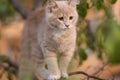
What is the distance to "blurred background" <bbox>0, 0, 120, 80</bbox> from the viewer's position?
1.07m

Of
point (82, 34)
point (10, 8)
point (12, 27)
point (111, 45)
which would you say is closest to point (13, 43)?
point (12, 27)

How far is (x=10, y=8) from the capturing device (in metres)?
4.93

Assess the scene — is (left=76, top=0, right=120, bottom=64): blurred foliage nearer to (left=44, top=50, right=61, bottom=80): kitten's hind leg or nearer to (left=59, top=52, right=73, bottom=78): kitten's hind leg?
(left=59, top=52, right=73, bottom=78): kitten's hind leg

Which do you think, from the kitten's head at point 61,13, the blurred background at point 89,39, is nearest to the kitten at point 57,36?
the kitten's head at point 61,13

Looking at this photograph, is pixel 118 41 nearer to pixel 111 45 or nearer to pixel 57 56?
pixel 111 45

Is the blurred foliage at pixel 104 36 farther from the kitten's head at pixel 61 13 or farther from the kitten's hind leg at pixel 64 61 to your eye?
the kitten's hind leg at pixel 64 61

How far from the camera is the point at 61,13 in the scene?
273 centimetres

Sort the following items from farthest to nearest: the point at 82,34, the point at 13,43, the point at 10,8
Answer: the point at 13,43
the point at 10,8
the point at 82,34

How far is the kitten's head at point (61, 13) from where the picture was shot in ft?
8.82

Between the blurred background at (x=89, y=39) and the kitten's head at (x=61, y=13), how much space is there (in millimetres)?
127

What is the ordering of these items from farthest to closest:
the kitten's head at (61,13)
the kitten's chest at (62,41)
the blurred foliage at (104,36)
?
the kitten's chest at (62,41) < the kitten's head at (61,13) < the blurred foliage at (104,36)

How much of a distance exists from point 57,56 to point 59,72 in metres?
0.15

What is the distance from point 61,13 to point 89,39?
64.0 inches

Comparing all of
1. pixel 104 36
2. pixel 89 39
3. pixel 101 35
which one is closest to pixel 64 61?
pixel 104 36
